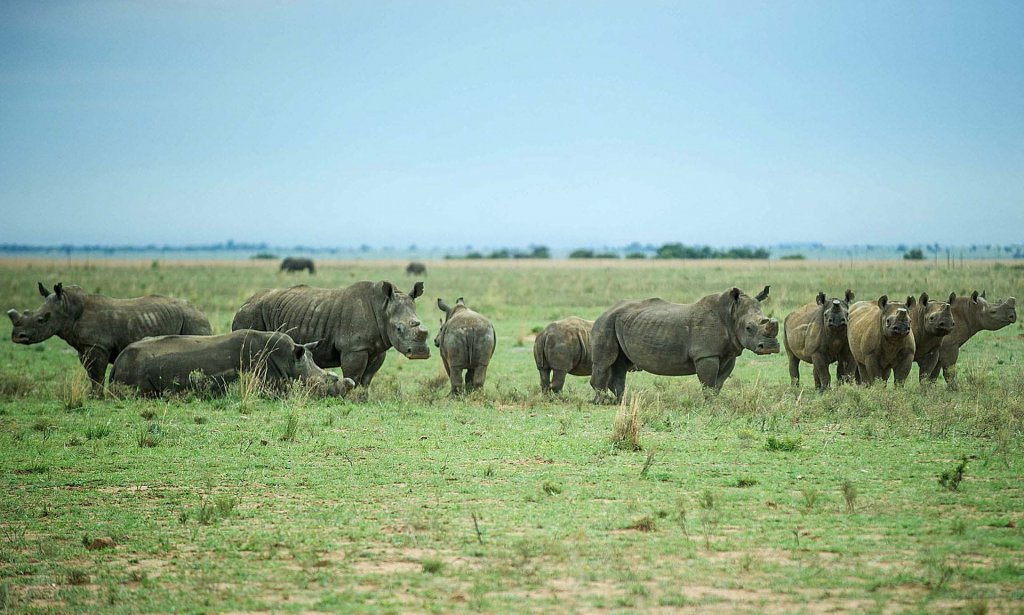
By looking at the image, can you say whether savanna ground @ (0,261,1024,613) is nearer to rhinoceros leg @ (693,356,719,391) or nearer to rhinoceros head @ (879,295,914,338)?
rhinoceros leg @ (693,356,719,391)

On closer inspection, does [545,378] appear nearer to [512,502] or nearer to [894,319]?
[894,319]

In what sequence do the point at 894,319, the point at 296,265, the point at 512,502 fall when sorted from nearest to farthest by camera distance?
1. the point at 512,502
2. the point at 894,319
3. the point at 296,265

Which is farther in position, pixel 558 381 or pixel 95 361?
pixel 558 381

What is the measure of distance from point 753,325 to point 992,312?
5.34m

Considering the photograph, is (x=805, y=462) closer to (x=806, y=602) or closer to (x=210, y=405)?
(x=806, y=602)

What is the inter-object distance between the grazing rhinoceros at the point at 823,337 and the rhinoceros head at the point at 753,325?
1.45m

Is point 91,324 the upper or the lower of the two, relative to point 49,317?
lower

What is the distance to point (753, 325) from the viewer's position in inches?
563

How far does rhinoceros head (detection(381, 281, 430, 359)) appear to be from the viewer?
48.8ft

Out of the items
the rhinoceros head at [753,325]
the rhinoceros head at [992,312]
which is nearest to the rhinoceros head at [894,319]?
the rhinoceros head at [753,325]

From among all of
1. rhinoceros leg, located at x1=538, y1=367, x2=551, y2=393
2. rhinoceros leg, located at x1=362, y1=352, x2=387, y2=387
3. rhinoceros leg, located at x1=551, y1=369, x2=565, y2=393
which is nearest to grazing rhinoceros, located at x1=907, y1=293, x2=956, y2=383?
rhinoceros leg, located at x1=551, y1=369, x2=565, y2=393

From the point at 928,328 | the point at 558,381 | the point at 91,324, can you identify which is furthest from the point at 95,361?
the point at 928,328

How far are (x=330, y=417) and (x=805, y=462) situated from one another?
5.98 meters

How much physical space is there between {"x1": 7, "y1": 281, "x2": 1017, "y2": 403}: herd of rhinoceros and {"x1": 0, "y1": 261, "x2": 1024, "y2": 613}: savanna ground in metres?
0.53
